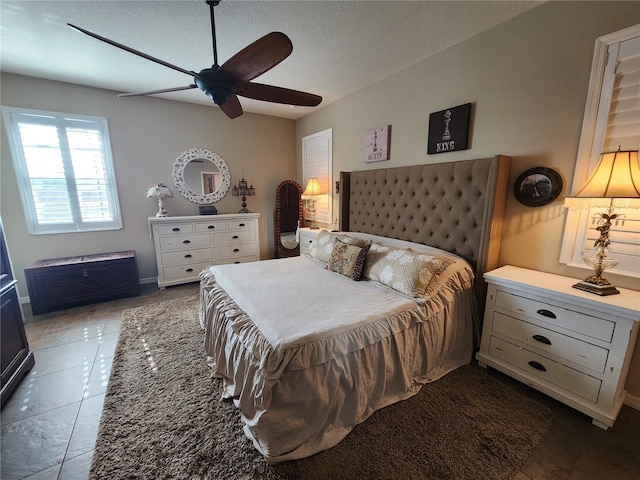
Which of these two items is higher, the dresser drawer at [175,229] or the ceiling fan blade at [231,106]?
the ceiling fan blade at [231,106]

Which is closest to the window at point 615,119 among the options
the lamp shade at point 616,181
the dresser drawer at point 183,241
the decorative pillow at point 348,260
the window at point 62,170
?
the lamp shade at point 616,181

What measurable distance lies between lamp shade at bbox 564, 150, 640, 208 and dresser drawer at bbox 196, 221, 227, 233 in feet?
12.4

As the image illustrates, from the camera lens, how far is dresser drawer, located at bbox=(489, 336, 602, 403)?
1.49 m

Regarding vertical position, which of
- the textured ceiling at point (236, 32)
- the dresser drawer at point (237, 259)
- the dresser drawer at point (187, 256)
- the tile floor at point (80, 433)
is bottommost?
the tile floor at point (80, 433)

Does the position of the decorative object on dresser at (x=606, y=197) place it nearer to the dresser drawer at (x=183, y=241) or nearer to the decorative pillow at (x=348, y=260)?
the decorative pillow at (x=348, y=260)

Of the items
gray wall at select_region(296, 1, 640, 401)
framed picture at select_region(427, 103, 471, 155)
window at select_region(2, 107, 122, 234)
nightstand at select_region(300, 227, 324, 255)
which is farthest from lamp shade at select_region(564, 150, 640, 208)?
window at select_region(2, 107, 122, 234)

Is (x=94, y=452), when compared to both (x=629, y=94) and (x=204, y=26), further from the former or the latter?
(x=629, y=94)

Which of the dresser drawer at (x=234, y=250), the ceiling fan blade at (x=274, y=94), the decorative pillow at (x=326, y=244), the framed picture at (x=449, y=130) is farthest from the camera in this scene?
the dresser drawer at (x=234, y=250)

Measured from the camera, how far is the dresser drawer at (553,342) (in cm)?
146

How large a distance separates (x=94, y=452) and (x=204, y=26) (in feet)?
9.18

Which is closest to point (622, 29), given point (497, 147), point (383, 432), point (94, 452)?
point (497, 147)

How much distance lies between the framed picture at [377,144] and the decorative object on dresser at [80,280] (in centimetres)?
320

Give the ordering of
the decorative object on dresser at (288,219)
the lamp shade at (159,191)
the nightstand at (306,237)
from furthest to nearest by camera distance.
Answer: the decorative object on dresser at (288,219) → the nightstand at (306,237) → the lamp shade at (159,191)

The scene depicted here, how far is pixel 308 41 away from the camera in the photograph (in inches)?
85.4
